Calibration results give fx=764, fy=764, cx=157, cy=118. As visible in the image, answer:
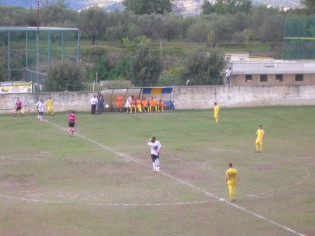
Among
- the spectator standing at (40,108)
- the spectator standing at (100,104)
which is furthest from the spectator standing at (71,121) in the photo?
the spectator standing at (100,104)

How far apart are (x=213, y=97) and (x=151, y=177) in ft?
83.2

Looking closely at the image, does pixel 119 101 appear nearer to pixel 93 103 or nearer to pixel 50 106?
pixel 93 103

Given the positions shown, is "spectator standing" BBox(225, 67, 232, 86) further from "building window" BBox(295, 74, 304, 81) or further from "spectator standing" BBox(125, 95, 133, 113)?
"spectator standing" BBox(125, 95, 133, 113)

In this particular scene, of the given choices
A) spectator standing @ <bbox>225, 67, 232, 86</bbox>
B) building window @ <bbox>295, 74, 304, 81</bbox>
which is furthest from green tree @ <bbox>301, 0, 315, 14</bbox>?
spectator standing @ <bbox>225, 67, 232, 86</bbox>

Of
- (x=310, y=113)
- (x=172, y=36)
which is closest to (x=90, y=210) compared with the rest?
(x=310, y=113)

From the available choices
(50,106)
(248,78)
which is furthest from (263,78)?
(50,106)

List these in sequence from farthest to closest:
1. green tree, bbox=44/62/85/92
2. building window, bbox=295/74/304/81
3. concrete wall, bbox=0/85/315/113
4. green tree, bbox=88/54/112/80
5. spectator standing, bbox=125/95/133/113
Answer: green tree, bbox=88/54/112/80
building window, bbox=295/74/304/81
green tree, bbox=44/62/85/92
spectator standing, bbox=125/95/133/113
concrete wall, bbox=0/85/315/113

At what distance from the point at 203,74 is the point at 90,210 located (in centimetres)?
3520

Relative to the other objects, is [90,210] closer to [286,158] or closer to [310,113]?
[286,158]

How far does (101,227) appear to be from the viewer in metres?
22.1

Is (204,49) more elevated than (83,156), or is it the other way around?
(204,49)

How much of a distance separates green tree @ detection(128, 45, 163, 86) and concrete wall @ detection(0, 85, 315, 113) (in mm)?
9579

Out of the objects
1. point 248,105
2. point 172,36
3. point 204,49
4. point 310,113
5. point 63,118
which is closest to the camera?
point 63,118

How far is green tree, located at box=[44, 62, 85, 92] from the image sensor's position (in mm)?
55094
